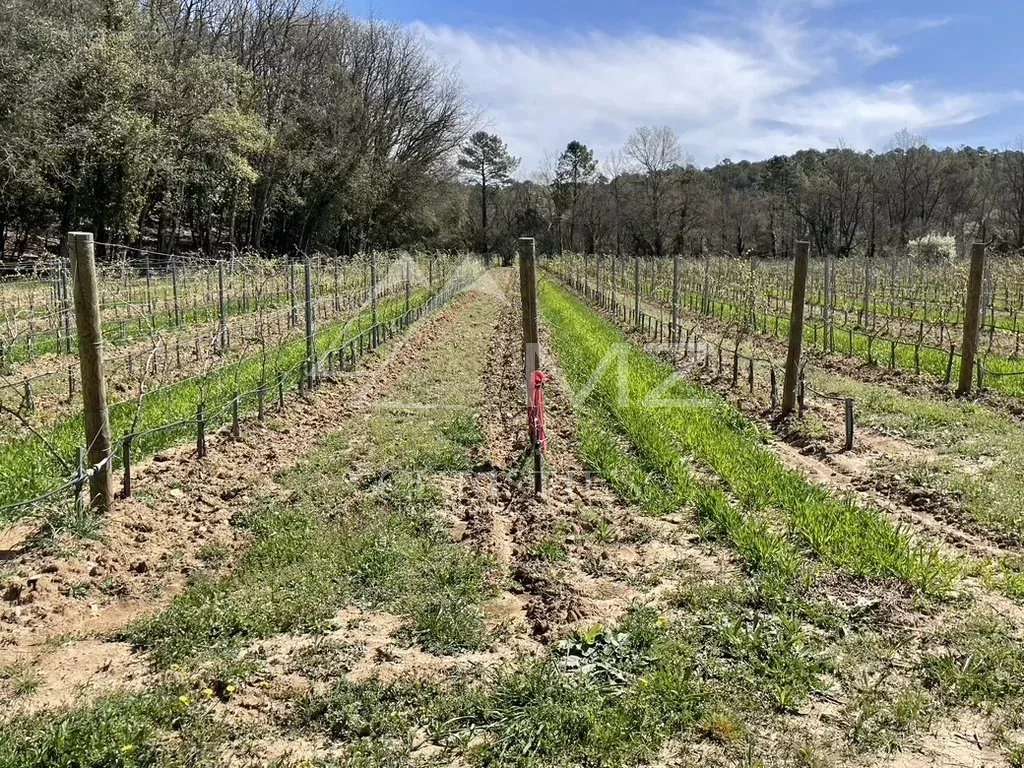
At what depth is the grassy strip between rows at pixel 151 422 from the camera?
5617mm

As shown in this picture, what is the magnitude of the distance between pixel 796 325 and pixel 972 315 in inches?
96.0

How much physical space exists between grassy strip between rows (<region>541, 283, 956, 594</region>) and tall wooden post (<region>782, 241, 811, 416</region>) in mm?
644

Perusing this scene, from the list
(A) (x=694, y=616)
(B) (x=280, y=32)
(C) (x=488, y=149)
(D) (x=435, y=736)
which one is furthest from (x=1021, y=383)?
(C) (x=488, y=149)

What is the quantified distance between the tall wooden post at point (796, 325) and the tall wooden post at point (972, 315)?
219 centimetres

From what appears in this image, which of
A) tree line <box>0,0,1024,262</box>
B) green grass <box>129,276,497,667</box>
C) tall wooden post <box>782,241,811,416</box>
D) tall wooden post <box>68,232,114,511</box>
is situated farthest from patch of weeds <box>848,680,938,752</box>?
tree line <box>0,0,1024,262</box>

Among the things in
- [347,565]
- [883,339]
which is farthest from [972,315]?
[347,565]

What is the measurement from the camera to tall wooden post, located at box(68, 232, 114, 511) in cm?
474

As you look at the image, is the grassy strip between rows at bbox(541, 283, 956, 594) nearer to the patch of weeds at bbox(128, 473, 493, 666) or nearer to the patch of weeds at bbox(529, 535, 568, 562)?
the patch of weeds at bbox(529, 535, 568, 562)

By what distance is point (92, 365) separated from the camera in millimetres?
4828

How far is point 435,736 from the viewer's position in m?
2.89

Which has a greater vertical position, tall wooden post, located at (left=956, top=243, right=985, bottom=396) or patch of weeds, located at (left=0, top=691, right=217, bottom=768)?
tall wooden post, located at (left=956, top=243, right=985, bottom=396)

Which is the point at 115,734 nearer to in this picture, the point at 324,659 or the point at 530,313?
the point at 324,659

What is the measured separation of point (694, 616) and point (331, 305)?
18.1 meters

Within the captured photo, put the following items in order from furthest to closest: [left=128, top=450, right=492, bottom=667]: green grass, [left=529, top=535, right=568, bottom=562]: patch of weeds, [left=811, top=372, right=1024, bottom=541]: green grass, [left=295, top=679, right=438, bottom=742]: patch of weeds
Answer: [left=811, top=372, right=1024, bottom=541]: green grass, [left=529, top=535, right=568, bottom=562]: patch of weeds, [left=128, top=450, right=492, bottom=667]: green grass, [left=295, top=679, right=438, bottom=742]: patch of weeds
